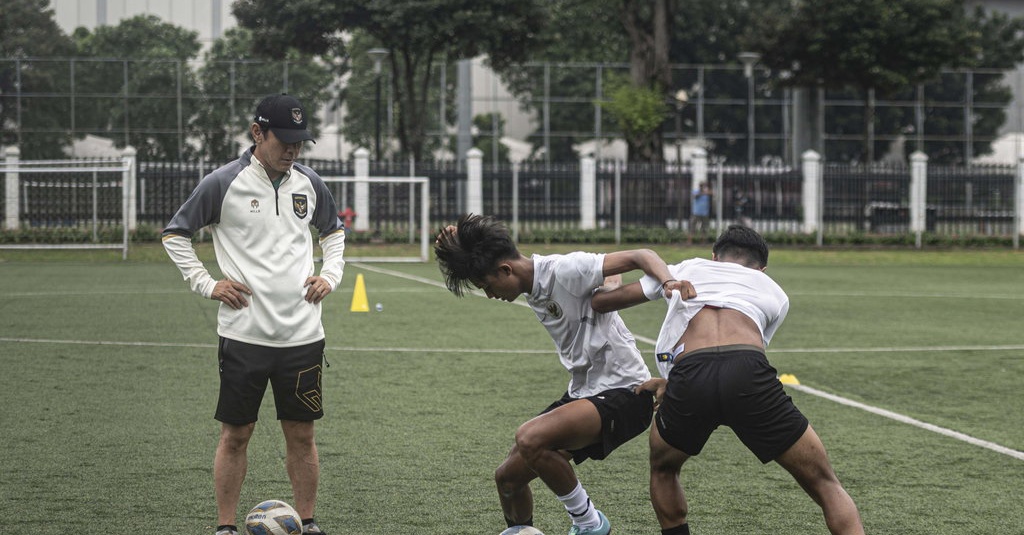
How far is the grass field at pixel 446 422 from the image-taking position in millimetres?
5840

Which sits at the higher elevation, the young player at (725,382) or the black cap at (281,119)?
the black cap at (281,119)

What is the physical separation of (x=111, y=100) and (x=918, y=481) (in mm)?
43655

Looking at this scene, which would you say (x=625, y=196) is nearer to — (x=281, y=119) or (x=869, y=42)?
(x=869, y=42)

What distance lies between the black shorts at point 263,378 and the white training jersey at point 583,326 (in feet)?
3.33

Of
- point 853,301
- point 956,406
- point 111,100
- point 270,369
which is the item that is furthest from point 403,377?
point 111,100

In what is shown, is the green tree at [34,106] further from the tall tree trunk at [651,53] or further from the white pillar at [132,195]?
the tall tree trunk at [651,53]

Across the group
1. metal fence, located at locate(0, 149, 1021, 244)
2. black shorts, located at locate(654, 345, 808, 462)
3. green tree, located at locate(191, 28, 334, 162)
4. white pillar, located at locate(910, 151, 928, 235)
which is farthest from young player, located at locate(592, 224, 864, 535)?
green tree, located at locate(191, 28, 334, 162)

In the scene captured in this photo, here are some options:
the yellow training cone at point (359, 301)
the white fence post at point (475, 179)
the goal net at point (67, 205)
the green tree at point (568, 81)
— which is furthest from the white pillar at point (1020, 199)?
the yellow training cone at point (359, 301)

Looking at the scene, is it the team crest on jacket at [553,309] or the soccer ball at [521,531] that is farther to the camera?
the soccer ball at [521,531]

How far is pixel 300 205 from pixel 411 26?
32.4 m

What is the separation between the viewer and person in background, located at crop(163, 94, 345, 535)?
16.7 ft

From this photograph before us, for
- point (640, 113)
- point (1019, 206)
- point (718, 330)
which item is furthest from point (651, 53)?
point (718, 330)

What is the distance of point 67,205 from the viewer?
2880 cm

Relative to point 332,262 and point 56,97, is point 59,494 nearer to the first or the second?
point 332,262
